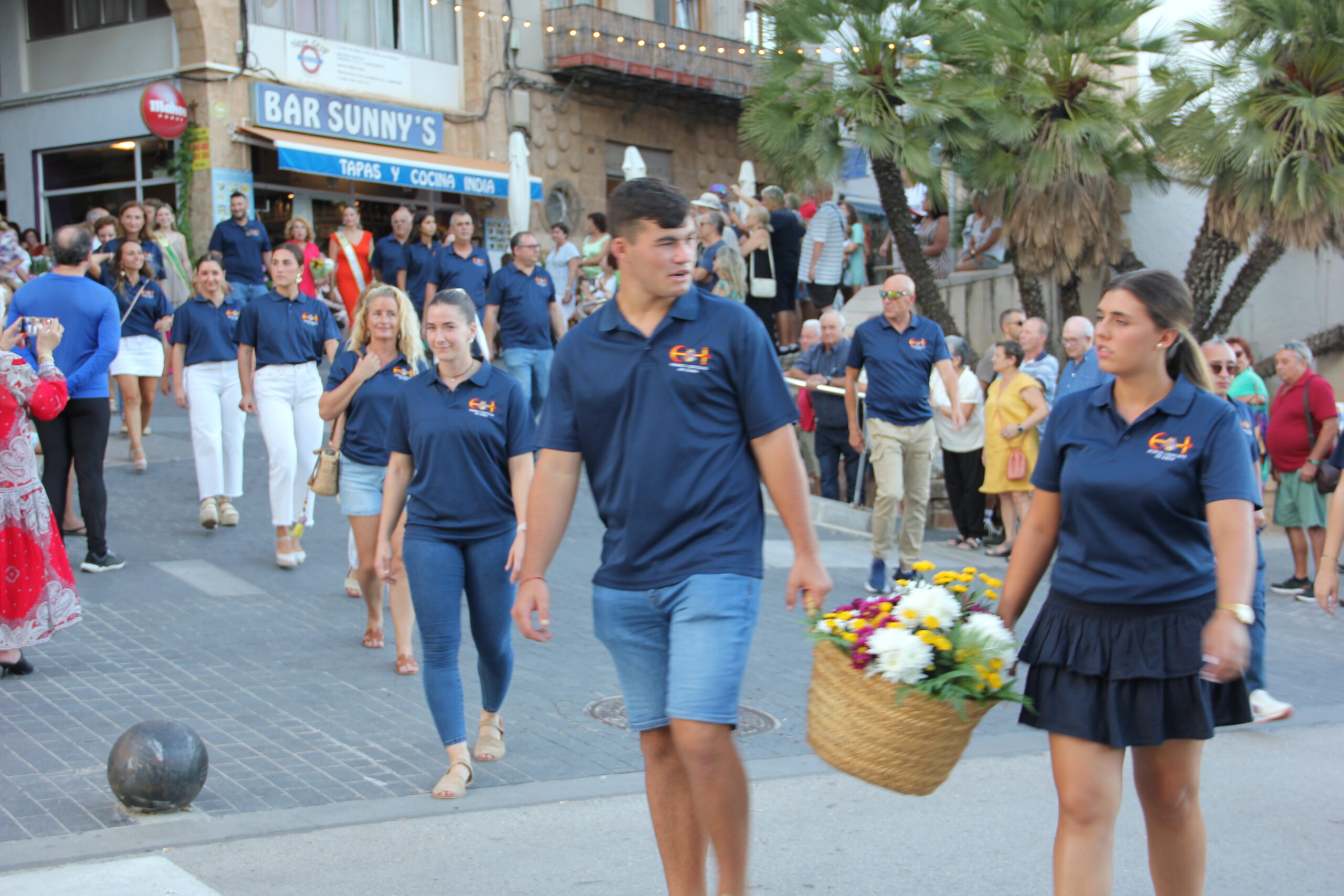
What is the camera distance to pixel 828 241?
1630 centimetres

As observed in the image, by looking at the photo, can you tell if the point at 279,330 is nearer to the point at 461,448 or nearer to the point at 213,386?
the point at 213,386

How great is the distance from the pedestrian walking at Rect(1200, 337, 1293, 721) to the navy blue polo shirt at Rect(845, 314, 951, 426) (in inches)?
86.1

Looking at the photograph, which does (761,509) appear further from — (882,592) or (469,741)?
(882,592)

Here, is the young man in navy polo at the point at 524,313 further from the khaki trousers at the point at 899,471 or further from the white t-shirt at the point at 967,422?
the khaki trousers at the point at 899,471

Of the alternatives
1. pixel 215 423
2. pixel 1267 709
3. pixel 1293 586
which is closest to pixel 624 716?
pixel 1267 709

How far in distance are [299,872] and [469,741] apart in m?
1.56

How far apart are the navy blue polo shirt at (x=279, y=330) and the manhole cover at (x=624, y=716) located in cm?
351

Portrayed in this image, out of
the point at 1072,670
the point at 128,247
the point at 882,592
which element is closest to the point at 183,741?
the point at 1072,670

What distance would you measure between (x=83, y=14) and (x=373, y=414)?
1858cm

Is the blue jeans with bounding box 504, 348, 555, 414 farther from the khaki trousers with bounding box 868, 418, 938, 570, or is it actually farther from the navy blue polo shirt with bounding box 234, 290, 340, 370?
the khaki trousers with bounding box 868, 418, 938, 570

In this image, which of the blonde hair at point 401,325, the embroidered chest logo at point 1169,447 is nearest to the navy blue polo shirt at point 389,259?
the blonde hair at point 401,325

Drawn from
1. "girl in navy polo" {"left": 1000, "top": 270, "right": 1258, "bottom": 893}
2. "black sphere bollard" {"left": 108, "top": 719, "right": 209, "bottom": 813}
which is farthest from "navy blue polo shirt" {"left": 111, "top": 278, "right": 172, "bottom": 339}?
"girl in navy polo" {"left": 1000, "top": 270, "right": 1258, "bottom": 893}

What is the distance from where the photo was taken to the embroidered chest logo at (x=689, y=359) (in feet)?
11.7

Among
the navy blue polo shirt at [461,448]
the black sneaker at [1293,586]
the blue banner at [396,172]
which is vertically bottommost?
the black sneaker at [1293,586]
